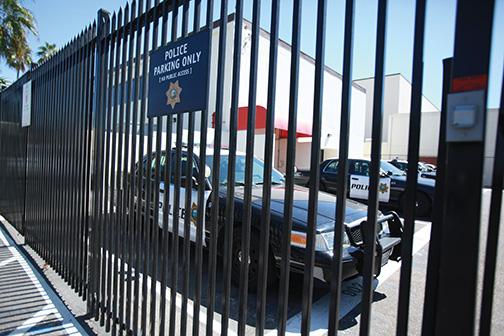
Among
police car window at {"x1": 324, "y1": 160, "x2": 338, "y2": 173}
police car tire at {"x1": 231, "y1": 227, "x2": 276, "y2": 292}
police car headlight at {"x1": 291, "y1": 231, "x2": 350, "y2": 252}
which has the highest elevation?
police car window at {"x1": 324, "y1": 160, "x2": 338, "y2": 173}

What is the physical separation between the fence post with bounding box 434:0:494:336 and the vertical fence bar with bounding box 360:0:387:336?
0.86ft

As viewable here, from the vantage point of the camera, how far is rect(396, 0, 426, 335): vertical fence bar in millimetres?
1267

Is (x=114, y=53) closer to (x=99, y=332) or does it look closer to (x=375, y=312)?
(x=99, y=332)

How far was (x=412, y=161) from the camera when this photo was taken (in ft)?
4.24

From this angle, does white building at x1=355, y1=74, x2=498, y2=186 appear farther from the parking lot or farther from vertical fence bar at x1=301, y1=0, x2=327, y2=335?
vertical fence bar at x1=301, y1=0, x2=327, y2=335

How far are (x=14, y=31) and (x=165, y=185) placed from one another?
676 inches

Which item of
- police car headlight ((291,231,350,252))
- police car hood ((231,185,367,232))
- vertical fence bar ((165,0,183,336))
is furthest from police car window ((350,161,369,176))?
vertical fence bar ((165,0,183,336))

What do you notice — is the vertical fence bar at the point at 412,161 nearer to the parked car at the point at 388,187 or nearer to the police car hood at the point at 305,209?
the police car hood at the point at 305,209

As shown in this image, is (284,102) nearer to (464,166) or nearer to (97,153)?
(97,153)

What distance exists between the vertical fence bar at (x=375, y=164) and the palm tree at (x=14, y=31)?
18.0 meters

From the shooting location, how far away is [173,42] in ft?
7.78

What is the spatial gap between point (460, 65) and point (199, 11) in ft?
5.24

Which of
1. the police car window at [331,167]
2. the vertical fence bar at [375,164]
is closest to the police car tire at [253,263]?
the vertical fence bar at [375,164]

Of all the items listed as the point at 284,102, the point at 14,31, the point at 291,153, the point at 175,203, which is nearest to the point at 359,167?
the point at 284,102
